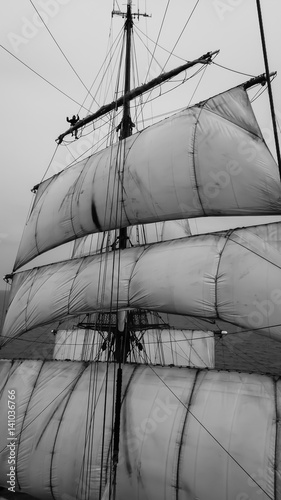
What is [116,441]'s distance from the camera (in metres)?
5.93

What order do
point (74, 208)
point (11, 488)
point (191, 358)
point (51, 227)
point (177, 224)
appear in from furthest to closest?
point (177, 224) → point (191, 358) → point (51, 227) → point (74, 208) → point (11, 488)

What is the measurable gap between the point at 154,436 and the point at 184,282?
334cm

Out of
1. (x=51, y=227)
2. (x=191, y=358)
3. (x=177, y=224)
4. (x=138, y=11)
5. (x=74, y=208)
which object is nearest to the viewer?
(x=74, y=208)

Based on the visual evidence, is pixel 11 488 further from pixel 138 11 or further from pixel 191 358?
pixel 138 11

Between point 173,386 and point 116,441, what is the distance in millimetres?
2035

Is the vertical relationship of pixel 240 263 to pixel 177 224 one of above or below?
below

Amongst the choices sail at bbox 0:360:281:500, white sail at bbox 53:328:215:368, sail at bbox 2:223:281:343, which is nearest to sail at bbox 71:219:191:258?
white sail at bbox 53:328:215:368

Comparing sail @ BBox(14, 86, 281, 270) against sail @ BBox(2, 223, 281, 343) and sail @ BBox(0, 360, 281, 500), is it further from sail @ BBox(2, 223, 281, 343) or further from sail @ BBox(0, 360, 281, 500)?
sail @ BBox(0, 360, 281, 500)

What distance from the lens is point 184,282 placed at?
8.37 metres

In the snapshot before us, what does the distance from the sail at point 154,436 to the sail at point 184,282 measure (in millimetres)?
1411

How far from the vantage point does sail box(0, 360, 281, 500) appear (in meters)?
6.25

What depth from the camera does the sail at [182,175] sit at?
318 inches

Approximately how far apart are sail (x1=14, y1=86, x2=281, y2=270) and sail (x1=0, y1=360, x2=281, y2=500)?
3.88 m

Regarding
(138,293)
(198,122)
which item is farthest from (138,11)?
(138,293)
